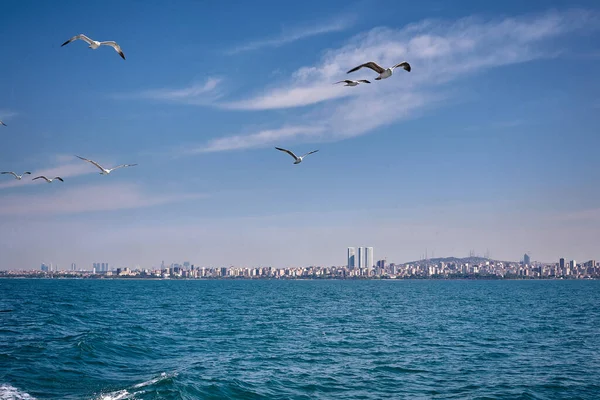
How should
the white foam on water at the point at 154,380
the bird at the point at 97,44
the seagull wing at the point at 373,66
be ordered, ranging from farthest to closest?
the white foam on water at the point at 154,380 → the bird at the point at 97,44 → the seagull wing at the point at 373,66

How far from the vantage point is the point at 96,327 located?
39.7 meters

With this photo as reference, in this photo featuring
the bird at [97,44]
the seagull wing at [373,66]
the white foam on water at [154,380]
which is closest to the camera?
the seagull wing at [373,66]

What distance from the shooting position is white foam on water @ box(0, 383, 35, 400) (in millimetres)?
18306

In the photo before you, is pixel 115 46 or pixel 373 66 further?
pixel 115 46

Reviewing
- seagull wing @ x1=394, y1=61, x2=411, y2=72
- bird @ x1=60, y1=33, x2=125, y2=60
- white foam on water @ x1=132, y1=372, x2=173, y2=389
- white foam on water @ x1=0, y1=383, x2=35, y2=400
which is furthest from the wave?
seagull wing @ x1=394, y1=61, x2=411, y2=72

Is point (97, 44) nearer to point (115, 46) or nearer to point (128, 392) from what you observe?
point (115, 46)

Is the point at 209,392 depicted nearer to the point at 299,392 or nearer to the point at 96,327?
the point at 299,392

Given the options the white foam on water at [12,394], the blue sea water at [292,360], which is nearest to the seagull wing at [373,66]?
the blue sea water at [292,360]

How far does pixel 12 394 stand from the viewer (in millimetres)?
18719

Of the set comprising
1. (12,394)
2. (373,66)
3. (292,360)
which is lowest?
(292,360)

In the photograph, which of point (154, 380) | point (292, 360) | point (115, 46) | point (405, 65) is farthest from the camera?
point (292, 360)

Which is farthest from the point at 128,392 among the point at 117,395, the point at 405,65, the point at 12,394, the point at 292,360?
the point at 405,65

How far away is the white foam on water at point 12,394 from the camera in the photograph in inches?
721

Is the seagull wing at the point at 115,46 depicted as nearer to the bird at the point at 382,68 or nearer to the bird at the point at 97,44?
the bird at the point at 97,44
